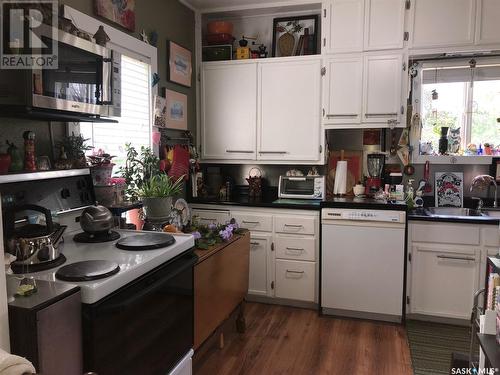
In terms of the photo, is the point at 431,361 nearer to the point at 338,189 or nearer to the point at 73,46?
the point at 338,189

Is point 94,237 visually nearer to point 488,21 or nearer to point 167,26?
point 167,26

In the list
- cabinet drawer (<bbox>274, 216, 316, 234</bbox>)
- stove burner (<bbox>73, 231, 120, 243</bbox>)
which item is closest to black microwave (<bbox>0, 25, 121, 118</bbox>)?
stove burner (<bbox>73, 231, 120, 243</bbox>)

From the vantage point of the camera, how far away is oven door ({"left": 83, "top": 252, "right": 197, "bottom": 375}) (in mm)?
1289

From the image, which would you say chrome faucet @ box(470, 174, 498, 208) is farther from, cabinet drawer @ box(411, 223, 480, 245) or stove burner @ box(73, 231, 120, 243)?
stove burner @ box(73, 231, 120, 243)

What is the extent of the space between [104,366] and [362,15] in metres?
3.05

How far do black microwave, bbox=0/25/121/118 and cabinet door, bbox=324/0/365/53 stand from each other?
195cm

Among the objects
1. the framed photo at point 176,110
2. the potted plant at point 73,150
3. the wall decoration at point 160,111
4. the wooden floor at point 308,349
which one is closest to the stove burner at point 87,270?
the potted plant at point 73,150

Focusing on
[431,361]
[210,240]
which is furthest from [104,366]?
[431,361]

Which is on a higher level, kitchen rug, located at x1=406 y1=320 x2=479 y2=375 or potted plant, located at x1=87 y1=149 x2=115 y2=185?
potted plant, located at x1=87 y1=149 x2=115 y2=185

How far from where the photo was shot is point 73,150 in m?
2.10

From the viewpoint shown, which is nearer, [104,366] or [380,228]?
[104,366]

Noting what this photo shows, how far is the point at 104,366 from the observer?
1.33m

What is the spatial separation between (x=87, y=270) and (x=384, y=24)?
114 inches

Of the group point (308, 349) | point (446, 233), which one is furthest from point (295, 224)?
point (446, 233)
